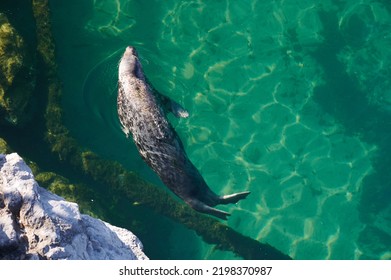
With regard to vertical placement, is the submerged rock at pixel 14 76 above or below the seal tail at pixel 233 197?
above

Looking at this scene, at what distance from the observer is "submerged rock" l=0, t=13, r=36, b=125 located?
671 cm

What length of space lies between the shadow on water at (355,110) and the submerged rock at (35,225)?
726 centimetres

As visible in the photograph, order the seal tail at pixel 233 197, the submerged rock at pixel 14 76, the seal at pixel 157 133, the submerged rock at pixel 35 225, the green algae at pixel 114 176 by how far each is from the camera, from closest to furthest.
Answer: the submerged rock at pixel 35 225, the seal at pixel 157 133, the seal tail at pixel 233 197, the submerged rock at pixel 14 76, the green algae at pixel 114 176

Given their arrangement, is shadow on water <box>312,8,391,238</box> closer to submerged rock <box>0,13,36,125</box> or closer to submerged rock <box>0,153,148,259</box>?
submerged rock <box>0,13,36,125</box>

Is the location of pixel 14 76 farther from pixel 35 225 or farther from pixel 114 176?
pixel 35 225

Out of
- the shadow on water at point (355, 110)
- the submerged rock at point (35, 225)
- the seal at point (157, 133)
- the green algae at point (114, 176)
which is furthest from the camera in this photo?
the shadow on water at point (355, 110)

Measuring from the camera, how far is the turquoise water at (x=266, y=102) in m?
8.58

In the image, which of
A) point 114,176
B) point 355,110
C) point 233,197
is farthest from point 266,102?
point 114,176

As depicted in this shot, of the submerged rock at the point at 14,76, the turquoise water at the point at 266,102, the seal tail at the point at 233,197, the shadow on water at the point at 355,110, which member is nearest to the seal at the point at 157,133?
the seal tail at the point at 233,197

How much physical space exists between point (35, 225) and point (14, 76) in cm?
440

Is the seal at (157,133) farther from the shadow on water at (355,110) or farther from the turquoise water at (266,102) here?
the shadow on water at (355,110)

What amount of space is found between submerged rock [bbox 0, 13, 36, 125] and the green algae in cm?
55
